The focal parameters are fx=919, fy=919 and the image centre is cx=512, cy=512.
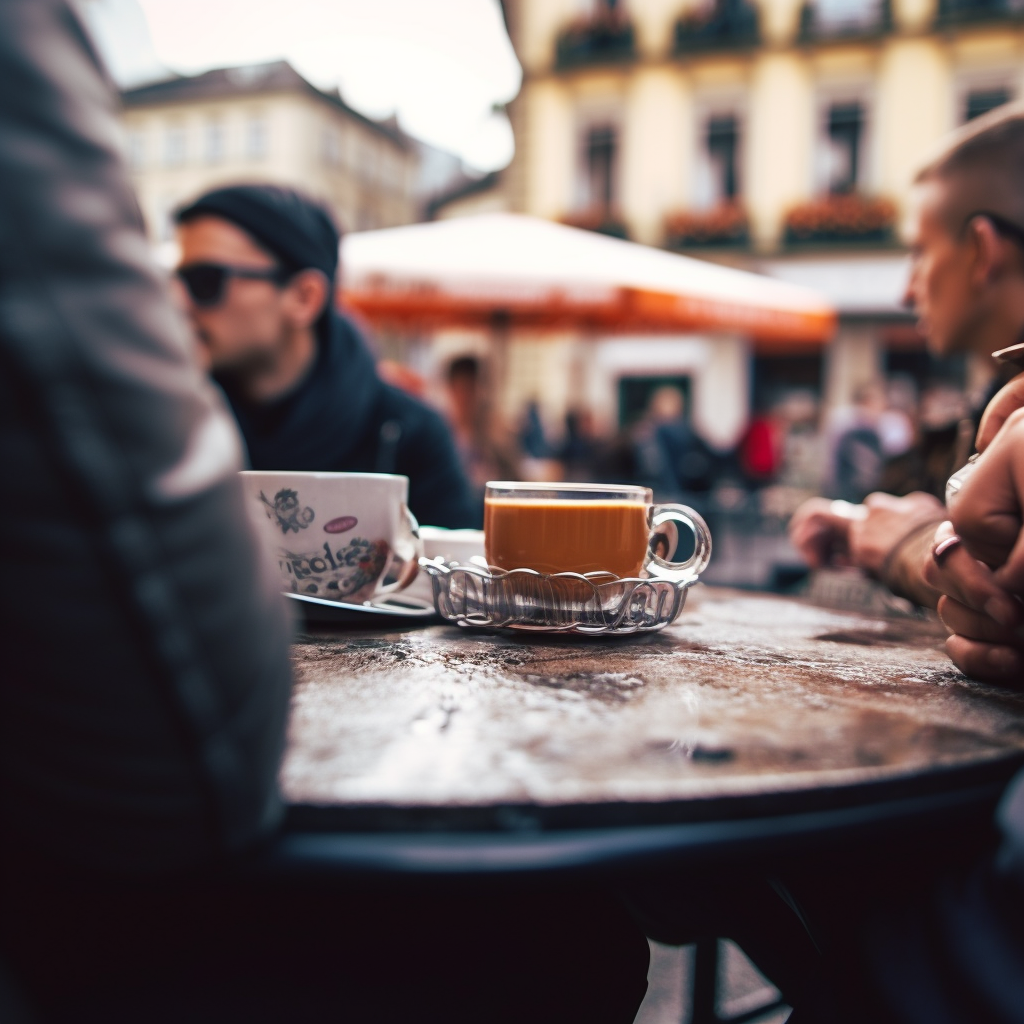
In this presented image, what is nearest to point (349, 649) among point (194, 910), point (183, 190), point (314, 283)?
point (194, 910)

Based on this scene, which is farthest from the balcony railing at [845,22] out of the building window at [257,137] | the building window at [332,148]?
the building window at [257,137]

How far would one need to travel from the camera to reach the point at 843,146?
14.3m

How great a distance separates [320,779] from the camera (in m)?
0.55

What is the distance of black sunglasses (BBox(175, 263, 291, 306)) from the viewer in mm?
2385

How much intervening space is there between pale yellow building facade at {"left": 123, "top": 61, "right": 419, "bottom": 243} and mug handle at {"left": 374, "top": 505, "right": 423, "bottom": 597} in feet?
101

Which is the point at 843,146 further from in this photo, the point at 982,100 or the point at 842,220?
the point at 982,100

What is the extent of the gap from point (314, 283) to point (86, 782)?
2.25 metres

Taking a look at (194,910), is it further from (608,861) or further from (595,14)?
(595,14)

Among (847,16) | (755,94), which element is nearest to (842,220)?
(755,94)

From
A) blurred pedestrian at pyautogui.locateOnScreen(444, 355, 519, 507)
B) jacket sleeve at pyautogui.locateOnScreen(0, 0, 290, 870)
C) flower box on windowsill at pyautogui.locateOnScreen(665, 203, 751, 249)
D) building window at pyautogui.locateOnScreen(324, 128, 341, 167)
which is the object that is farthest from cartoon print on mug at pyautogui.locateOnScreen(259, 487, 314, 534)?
building window at pyautogui.locateOnScreen(324, 128, 341, 167)

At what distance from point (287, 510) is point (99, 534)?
0.62 m

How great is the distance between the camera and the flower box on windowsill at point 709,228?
1437cm

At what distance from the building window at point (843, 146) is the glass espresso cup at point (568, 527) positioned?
14.9 metres

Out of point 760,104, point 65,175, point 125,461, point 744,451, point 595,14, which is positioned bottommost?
point 744,451
